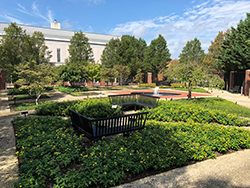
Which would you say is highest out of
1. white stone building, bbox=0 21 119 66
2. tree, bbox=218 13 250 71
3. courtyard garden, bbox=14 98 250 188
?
white stone building, bbox=0 21 119 66

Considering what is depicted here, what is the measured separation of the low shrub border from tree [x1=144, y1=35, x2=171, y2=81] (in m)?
37.6

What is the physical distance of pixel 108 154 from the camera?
4.64m

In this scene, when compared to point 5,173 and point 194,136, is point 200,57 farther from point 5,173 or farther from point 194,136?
point 5,173

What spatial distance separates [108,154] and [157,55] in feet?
132

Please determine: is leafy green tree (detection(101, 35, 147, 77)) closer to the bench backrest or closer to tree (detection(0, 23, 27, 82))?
tree (detection(0, 23, 27, 82))

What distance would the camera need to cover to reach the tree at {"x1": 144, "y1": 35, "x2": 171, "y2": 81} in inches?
1686

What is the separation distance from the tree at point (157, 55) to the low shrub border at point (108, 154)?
3764cm

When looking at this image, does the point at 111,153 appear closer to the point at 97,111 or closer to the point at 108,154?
the point at 108,154

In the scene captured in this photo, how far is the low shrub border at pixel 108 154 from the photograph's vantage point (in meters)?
3.85

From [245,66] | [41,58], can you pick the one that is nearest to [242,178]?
[245,66]

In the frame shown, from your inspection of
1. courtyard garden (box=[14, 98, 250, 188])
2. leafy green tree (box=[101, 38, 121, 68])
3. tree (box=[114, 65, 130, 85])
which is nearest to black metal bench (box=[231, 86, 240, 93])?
tree (box=[114, 65, 130, 85])

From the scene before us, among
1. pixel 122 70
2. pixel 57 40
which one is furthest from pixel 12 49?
pixel 57 40

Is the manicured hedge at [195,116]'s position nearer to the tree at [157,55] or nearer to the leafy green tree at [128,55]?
the tree at [157,55]

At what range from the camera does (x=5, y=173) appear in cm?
423
